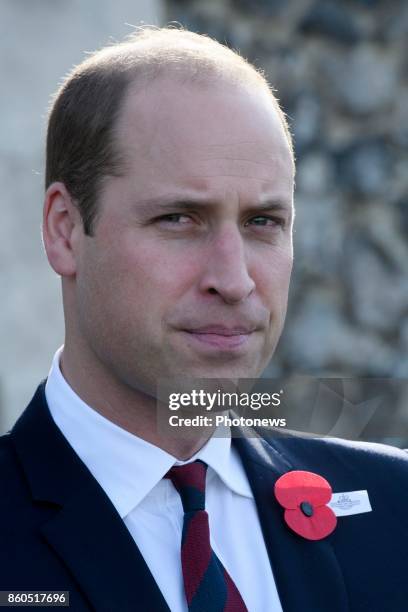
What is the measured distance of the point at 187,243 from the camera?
6.53 feet

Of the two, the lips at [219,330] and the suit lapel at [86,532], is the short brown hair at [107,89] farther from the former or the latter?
the suit lapel at [86,532]

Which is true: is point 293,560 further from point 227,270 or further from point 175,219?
point 175,219

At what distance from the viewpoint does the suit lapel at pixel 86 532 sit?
1.86m

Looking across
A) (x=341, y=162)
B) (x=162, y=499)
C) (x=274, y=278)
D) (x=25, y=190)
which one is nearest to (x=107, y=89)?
(x=274, y=278)

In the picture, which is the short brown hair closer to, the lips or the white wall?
the lips

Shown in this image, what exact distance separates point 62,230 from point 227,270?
37cm

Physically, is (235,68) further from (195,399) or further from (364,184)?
(364,184)

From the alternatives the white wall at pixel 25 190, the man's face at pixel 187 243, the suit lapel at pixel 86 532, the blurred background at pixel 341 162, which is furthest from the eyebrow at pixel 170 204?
the blurred background at pixel 341 162

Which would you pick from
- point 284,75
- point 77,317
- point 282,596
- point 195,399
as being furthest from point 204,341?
point 284,75

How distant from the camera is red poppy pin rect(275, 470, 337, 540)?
211 centimetres

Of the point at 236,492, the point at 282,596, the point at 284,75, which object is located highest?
the point at 284,75

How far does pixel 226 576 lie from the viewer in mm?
1967

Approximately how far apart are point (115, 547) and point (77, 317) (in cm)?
45

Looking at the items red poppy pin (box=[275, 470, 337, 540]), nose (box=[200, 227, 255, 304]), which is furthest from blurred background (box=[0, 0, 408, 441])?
nose (box=[200, 227, 255, 304])
